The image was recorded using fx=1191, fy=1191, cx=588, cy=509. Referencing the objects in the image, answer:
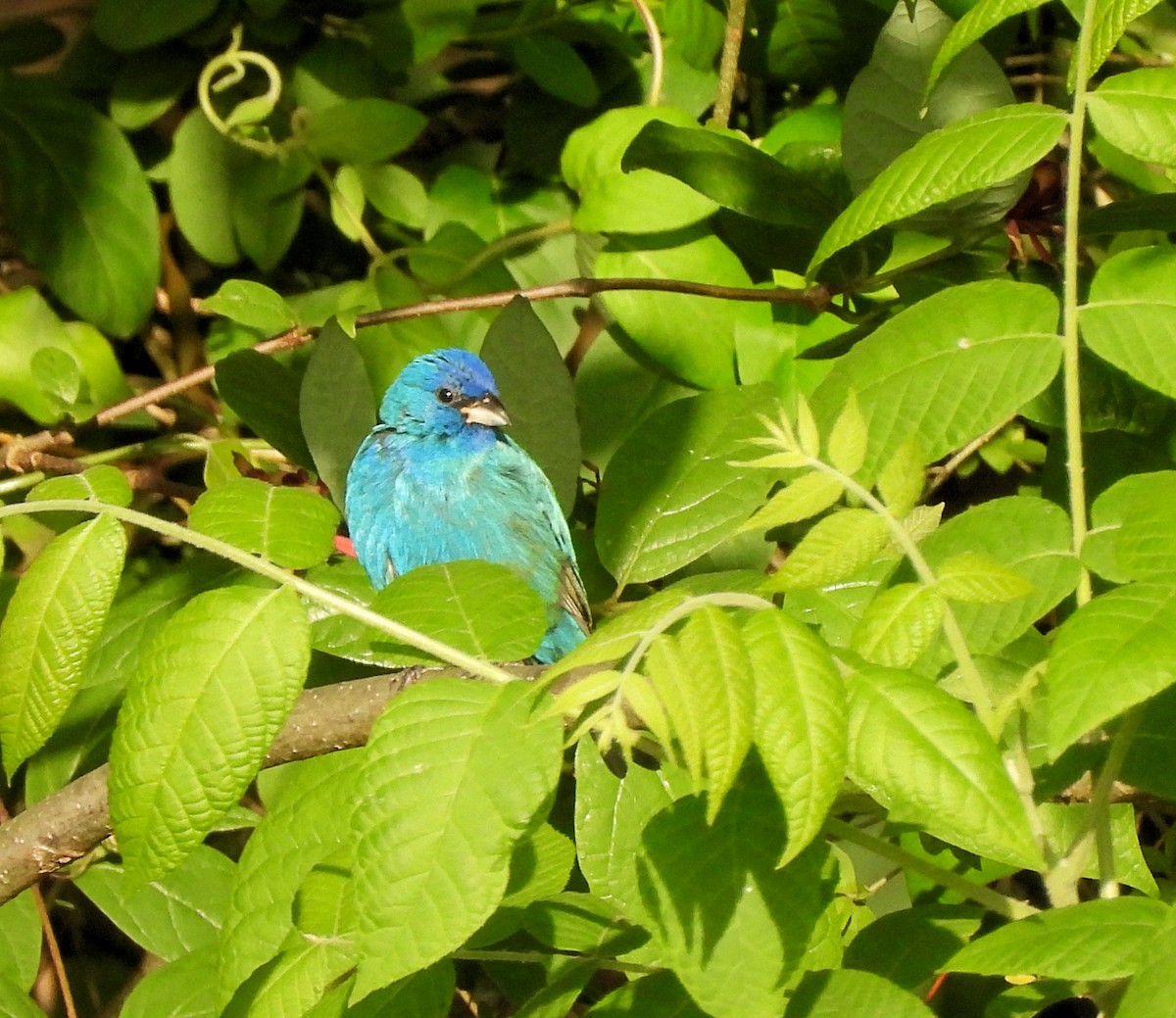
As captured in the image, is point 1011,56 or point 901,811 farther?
point 1011,56

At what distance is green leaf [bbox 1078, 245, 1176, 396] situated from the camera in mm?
1018

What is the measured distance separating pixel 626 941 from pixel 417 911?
0.34m

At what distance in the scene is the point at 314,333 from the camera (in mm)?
2053

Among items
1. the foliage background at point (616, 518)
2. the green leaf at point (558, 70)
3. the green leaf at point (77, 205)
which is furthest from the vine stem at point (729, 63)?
the green leaf at point (77, 205)

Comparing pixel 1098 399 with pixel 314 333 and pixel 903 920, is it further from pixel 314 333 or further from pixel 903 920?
pixel 314 333

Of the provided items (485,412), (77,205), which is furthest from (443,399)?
(77,205)

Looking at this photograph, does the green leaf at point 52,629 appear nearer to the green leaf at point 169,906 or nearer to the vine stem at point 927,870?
the vine stem at point 927,870

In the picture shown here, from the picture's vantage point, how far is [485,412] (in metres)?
2.47

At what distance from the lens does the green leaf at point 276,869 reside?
108cm

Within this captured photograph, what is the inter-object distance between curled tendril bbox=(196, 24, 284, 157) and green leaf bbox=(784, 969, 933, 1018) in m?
1.95

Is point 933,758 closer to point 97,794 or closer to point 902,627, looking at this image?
point 902,627

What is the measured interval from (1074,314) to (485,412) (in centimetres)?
157

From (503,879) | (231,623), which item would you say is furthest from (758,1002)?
(231,623)

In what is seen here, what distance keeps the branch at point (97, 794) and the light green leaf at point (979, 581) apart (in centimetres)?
46
